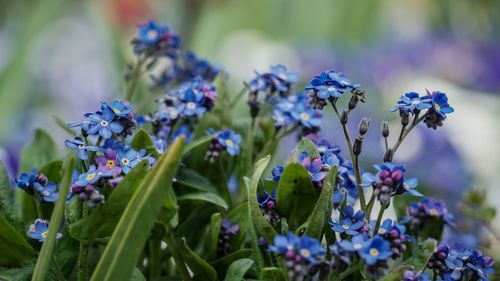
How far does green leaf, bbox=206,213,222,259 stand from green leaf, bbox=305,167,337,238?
85 millimetres

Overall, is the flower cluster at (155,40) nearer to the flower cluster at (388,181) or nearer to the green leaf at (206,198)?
A: the green leaf at (206,198)

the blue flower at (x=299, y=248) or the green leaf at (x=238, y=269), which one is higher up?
the blue flower at (x=299, y=248)

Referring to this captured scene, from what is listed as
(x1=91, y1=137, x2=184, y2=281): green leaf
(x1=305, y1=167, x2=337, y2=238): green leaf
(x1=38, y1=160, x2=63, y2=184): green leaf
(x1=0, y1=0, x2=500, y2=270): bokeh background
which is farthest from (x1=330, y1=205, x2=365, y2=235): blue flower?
(x1=0, y1=0, x2=500, y2=270): bokeh background

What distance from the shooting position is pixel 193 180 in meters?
0.60

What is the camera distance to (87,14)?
3238mm

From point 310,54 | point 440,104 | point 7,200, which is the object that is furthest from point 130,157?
point 310,54

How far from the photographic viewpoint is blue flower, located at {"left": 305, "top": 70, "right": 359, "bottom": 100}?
52 cm

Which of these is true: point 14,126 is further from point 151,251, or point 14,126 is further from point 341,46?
point 151,251

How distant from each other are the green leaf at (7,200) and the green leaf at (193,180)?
0.13 m

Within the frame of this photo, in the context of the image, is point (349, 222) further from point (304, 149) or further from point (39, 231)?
point (39, 231)

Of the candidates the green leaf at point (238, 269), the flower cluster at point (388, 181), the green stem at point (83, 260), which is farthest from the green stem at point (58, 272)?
the flower cluster at point (388, 181)

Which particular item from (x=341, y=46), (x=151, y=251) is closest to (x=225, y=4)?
(x=341, y=46)

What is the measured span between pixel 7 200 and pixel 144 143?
0.39ft

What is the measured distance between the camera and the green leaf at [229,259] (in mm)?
542
